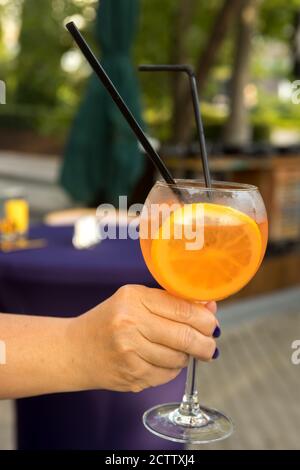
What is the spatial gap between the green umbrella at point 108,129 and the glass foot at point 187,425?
4.70 m

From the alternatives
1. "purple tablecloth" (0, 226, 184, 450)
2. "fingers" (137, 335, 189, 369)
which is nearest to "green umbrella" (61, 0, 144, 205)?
"purple tablecloth" (0, 226, 184, 450)

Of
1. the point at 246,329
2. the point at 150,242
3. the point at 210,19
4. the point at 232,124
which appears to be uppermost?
the point at 210,19

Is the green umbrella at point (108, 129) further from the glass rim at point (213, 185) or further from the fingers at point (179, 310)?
the fingers at point (179, 310)

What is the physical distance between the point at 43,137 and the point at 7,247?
60.5 ft

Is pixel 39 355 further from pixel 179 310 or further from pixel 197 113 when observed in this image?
pixel 197 113

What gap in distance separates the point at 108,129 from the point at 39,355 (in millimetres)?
5152

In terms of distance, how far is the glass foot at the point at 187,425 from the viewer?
140 centimetres

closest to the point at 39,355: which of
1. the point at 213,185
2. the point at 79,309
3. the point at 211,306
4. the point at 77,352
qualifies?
the point at 77,352

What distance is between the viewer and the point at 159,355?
1.24m

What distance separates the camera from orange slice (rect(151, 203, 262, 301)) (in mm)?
1282

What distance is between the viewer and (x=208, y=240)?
1.29 metres
